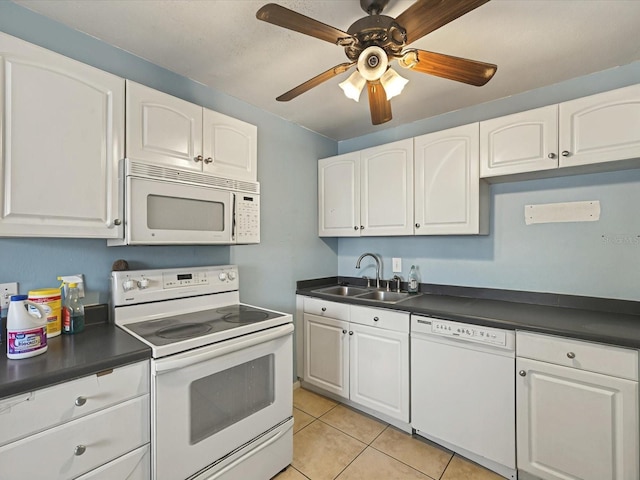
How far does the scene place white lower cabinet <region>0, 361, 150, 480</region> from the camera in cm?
92

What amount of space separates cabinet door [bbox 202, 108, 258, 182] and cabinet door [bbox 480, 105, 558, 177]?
150 centimetres

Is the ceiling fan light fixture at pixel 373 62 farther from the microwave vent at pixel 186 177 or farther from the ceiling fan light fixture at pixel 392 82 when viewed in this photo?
the microwave vent at pixel 186 177

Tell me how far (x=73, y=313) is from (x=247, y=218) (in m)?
0.97

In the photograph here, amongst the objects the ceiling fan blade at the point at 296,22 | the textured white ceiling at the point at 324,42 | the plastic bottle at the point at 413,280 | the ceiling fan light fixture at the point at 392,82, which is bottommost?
the plastic bottle at the point at 413,280

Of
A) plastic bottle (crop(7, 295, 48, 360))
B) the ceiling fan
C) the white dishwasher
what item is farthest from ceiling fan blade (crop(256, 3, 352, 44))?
the white dishwasher

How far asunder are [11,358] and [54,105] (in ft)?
3.20

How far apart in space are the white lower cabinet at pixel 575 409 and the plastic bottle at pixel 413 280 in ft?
3.12

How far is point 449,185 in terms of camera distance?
210cm

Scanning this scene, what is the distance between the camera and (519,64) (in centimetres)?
173

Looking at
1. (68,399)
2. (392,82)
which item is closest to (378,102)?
(392,82)

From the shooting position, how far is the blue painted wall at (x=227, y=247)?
4.48 feet

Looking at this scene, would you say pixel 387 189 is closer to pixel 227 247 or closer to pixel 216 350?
pixel 227 247

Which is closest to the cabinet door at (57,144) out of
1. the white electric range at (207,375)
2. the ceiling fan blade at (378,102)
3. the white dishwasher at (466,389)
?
the white electric range at (207,375)

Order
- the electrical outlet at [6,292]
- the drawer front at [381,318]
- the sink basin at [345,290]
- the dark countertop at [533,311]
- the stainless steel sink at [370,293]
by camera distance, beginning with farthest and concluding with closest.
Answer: the sink basin at [345,290] < the stainless steel sink at [370,293] < the drawer front at [381,318] < the dark countertop at [533,311] < the electrical outlet at [6,292]
